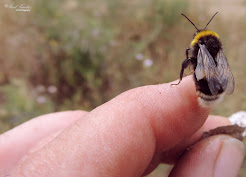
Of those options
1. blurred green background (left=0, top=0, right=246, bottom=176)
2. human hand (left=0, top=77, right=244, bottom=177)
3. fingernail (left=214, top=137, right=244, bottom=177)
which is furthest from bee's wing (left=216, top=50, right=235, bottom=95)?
blurred green background (left=0, top=0, right=246, bottom=176)

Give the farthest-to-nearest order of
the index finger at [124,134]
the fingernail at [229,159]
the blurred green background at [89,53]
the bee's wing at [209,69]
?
1. the blurred green background at [89,53]
2. the fingernail at [229,159]
3. the bee's wing at [209,69]
4. the index finger at [124,134]

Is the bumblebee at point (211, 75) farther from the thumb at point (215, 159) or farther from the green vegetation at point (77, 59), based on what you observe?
the green vegetation at point (77, 59)

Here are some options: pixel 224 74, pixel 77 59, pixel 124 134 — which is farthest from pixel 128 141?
pixel 77 59

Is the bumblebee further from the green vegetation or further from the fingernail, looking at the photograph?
the green vegetation

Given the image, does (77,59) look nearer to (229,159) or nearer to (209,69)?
(209,69)

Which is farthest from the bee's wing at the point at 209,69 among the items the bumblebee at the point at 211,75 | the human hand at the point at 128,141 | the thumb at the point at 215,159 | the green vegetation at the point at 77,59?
the green vegetation at the point at 77,59

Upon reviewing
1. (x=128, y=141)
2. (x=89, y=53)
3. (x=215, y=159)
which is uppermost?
(x=128, y=141)
